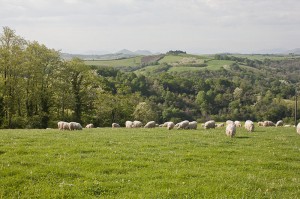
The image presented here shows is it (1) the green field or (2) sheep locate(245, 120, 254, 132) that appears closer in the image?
(1) the green field

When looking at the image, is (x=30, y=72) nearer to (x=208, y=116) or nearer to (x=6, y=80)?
(x=6, y=80)

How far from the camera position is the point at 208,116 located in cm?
13412

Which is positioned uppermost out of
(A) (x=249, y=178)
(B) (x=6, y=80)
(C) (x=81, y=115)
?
(B) (x=6, y=80)

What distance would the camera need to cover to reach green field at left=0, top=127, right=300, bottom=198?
11.2 m

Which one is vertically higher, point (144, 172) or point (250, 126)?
point (144, 172)

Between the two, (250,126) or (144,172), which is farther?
(250,126)

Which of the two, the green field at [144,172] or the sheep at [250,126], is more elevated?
the green field at [144,172]

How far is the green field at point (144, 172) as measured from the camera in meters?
11.2

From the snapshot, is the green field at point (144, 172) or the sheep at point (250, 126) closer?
the green field at point (144, 172)

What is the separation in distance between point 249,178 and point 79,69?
198ft

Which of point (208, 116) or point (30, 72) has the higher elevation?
point (30, 72)

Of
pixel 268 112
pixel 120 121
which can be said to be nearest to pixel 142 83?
pixel 268 112

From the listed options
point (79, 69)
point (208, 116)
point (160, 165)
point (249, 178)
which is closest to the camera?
point (249, 178)

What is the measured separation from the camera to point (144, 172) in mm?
13352
